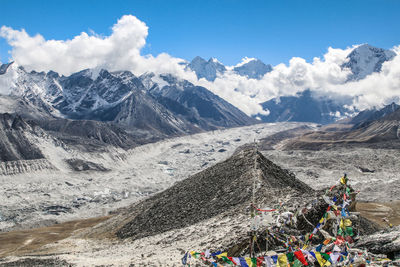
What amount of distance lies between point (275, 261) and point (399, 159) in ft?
504

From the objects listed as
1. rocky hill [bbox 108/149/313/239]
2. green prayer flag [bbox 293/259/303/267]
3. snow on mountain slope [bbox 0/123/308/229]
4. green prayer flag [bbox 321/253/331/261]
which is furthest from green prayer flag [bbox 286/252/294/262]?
snow on mountain slope [bbox 0/123/308/229]

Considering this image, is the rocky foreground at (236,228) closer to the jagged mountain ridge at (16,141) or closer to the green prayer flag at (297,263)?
the green prayer flag at (297,263)

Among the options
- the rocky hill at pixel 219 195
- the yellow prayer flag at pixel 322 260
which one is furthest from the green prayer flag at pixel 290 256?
the rocky hill at pixel 219 195

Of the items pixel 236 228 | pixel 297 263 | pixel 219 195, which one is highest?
pixel 219 195

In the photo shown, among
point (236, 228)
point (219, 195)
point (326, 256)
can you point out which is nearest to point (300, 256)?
point (326, 256)

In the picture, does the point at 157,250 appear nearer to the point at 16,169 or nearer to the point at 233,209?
the point at 233,209

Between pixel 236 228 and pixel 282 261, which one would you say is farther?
pixel 236 228

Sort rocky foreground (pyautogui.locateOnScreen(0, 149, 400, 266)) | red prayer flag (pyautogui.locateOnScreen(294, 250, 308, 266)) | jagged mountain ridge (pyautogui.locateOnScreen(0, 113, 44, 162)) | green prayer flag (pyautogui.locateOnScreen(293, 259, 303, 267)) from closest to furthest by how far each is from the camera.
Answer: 1. red prayer flag (pyautogui.locateOnScreen(294, 250, 308, 266))
2. green prayer flag (pyautogui.locateOnScreen(293, 259, 303, 267))
3. rocky foreground (pyautogui.locateOnScreen(0, 149, 400, 266))
4. jagged mountain ridge (pyautogui.locateOnScreen(0, 113, 44, 162))

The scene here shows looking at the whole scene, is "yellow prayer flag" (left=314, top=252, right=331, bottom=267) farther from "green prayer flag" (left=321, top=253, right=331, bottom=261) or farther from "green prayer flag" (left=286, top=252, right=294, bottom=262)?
"green prayer flag" (left=286, top=252, right=294, bottom=262)

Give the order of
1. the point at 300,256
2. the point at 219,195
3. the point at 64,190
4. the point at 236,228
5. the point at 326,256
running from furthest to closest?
the point at 64,190 < the point at 219,195 < the point at 236,228 < the point at 326,256 < the point at 300,256

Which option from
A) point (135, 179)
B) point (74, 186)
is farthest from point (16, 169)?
point (135, 179)

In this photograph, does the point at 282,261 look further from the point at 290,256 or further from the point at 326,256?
the point at 326,256

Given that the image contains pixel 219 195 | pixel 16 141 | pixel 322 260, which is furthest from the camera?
pixel 16 141

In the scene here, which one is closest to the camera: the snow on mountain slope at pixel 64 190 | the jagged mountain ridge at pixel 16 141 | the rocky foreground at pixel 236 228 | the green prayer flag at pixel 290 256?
the green prayer flag at pixel 290 256
